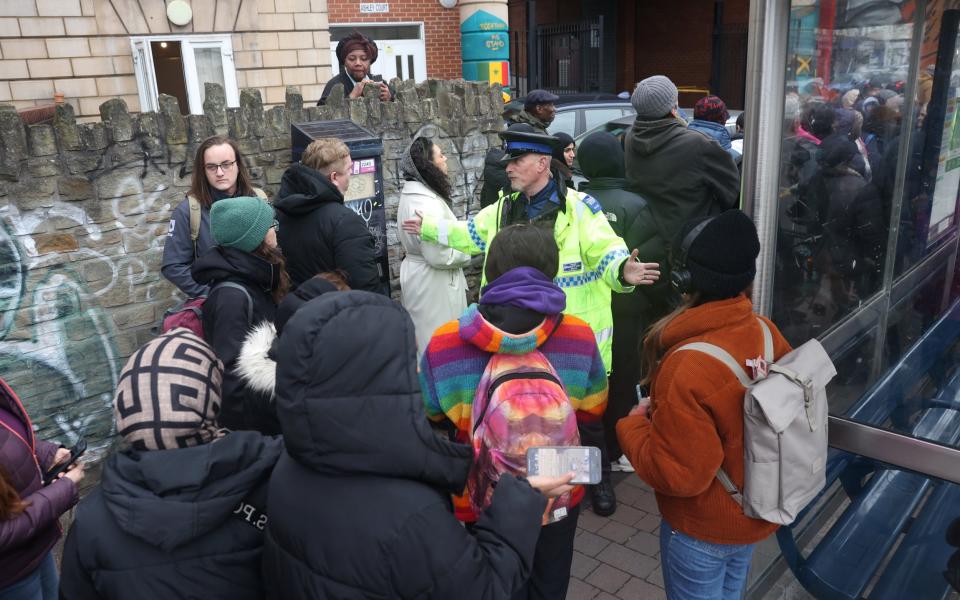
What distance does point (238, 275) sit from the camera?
9.80ft

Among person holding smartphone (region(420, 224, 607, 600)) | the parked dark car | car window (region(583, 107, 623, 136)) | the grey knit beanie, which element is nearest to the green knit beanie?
person holding smartphone (region(420, 224, 607, 600))

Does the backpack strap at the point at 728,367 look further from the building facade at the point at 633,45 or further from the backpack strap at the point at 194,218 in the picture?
the building facade at the point at 633,45

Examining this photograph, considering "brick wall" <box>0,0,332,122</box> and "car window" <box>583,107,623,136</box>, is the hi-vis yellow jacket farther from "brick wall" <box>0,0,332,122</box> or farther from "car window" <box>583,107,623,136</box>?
"brick wall" <box>0,0,332,122</box>

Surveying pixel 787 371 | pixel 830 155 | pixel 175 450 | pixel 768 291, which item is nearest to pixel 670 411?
pixel 787 371

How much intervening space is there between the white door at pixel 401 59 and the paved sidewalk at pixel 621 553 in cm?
1297

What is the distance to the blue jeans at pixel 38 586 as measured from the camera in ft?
7.59

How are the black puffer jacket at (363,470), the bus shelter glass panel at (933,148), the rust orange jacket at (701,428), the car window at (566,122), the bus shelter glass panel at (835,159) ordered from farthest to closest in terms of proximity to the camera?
the car window at (566,122)
the bus shelter glass panel at (933,148)
the bus shelter glass panel at (835,159)
the rust orange jacket at (701,428)
the black puffer jacket at (363,470)

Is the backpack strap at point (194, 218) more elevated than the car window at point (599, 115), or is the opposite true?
the car window at point (599, 115)

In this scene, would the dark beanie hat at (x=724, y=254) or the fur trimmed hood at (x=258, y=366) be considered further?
the fur trimmed hood at (x=258, y=366)

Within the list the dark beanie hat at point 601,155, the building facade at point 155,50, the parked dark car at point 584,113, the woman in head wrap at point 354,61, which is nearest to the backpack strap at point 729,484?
the dark beanie hat at point 601,155

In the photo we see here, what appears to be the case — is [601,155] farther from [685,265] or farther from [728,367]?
[728,367]

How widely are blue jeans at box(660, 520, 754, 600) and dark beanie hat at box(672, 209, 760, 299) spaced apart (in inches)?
31.2

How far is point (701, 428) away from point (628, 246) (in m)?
2.10

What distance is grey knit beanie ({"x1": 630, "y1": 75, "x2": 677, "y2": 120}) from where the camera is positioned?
407 centimetres
